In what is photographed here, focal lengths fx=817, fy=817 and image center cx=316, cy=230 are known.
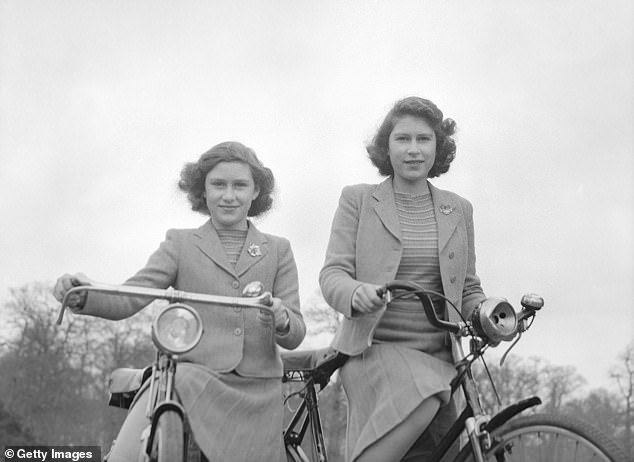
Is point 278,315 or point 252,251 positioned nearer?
point 278,315

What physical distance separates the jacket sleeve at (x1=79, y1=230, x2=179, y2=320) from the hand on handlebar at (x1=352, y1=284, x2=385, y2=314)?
3.50 ft

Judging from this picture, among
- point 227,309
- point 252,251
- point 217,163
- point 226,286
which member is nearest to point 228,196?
point 217,163

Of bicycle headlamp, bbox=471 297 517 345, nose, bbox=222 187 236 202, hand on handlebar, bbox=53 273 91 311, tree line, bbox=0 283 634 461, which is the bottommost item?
tree line, bbox=0 283 634 461

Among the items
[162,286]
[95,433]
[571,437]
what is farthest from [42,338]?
[571,437]

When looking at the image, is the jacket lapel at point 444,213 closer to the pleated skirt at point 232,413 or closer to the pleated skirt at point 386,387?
the pleated skirt at point 386,387

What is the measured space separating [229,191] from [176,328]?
1.28 meters

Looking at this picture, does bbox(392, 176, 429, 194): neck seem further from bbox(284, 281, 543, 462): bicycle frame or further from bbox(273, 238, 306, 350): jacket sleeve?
bbox(284, 281, 543, 462): bicycle frame

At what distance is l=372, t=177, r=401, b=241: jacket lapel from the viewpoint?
4273 mm

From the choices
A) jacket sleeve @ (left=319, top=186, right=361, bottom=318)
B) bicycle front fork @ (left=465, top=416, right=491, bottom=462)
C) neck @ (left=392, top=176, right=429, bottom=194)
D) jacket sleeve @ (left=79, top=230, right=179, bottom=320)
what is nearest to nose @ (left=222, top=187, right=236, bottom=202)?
jacket sleeve @ (left=79, top=230, right=179, bottom=320)

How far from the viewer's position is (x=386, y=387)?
395cm

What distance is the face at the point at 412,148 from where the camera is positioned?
4.42m

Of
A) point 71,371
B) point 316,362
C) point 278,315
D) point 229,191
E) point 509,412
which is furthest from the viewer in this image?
point 71,371

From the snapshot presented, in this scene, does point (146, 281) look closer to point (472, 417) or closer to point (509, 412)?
point (472, 417)

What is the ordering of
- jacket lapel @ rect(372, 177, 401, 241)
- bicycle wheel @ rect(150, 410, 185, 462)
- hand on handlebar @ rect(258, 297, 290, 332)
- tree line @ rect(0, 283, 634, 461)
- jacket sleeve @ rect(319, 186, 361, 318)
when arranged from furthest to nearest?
1. tree line @ rect(0, 283, 634, 461)
2. jacket lapel @ rect(372, 177, 401, 241)
3. jacket sleeve @ rect(319, 186, 361, 318)
4. hand on handlebar @ rect(258, 297, 290, 332)
5. bicycle wheel @ rect(150, 410, 185, 462)
